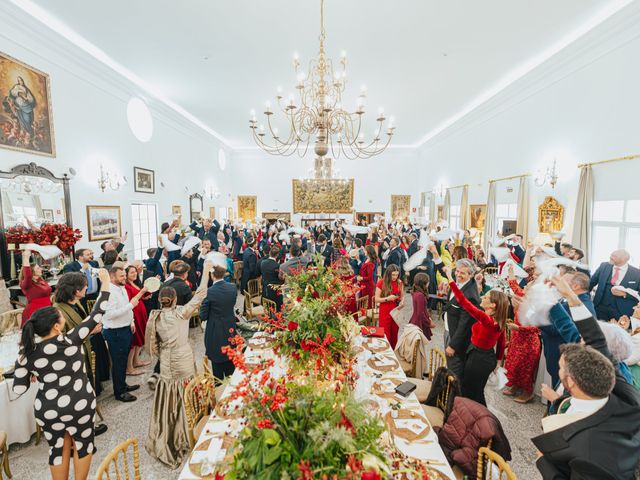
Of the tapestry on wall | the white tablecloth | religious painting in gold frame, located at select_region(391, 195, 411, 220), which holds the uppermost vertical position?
the tapestry on wall

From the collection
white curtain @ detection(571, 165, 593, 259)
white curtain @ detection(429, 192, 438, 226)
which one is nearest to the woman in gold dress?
white curtain @ detection(571, 165, 593, 259)

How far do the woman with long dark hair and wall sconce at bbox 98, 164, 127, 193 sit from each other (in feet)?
30.6

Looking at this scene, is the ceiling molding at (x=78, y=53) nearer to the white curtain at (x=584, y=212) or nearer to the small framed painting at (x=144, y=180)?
the small framed painting at (x=144, y=180)

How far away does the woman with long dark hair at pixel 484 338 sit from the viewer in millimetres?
3422

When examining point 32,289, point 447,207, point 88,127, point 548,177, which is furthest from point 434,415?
point 447,207

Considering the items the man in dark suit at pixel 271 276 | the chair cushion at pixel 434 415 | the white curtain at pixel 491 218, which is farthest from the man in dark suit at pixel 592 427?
the white curtain at pixel 491 218

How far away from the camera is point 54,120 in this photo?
6855mm

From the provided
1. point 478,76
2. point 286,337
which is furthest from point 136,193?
point 478,76

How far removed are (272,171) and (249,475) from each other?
20.1 m

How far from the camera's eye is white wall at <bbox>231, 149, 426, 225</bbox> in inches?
797

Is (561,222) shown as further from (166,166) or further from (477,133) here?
(166,166)

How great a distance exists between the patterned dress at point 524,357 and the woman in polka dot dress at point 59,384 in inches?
209

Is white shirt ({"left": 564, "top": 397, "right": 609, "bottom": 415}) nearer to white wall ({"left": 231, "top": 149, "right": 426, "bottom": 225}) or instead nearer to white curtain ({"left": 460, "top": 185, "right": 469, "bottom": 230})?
white curtain ({"left": 460, "top": 185, "right": 469, "bottom": 230})

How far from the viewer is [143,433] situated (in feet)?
12.8
